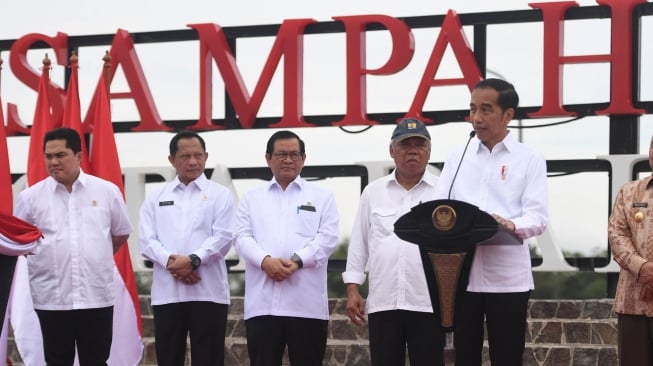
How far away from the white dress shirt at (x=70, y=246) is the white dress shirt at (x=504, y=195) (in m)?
2.06

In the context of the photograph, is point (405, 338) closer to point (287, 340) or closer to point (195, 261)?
point (287, 340)

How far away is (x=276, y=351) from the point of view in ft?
18.1

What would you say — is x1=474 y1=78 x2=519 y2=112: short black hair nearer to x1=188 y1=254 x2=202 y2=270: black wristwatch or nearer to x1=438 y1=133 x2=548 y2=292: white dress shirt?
x1=438 y1=133 x2=548 y2=292: white dress shirt

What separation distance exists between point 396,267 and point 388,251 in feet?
0.26

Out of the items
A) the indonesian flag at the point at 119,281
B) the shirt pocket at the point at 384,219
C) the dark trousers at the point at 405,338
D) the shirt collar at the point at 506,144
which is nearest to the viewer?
the shirt collar at the point at 506,144

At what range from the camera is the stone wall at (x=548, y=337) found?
308 inches

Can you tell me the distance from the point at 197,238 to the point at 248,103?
3.89 m

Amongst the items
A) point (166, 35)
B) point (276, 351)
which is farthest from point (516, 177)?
point (166, 35)

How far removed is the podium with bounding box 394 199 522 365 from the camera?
4.13 metres

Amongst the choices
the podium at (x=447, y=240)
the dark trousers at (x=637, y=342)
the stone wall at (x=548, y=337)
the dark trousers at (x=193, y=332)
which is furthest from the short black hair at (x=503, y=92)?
the stone wall at (x=548, y=337)

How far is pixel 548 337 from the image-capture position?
803 centimetres

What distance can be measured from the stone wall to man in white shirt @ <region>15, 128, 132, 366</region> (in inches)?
104

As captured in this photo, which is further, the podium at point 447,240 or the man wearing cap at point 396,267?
the man wearing cap at point 396,267

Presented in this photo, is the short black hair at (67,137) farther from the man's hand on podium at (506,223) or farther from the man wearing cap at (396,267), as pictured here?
the man's hand on podium at (506,223)
